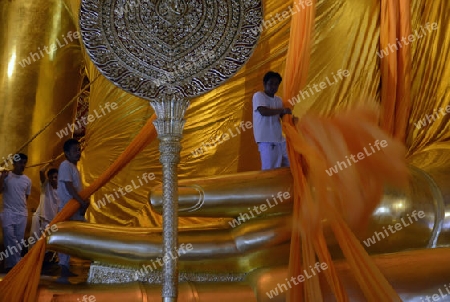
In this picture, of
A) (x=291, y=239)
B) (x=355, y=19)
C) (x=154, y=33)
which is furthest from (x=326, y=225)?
(x=355, y=19)

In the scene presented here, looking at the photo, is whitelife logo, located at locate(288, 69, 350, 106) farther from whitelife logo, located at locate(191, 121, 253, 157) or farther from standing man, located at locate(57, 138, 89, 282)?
standing man, located at locate(57, 138, 89, 282)

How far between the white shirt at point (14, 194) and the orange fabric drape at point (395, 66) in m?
2.28

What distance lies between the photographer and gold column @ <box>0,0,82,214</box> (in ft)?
15.7

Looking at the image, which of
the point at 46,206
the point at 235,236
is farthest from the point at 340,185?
the point at 46,206

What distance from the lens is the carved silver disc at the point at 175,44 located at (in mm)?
1956

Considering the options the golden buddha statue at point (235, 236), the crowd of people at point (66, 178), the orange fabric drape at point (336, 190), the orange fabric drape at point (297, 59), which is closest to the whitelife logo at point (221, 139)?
the crowd of people at point (66, 178)

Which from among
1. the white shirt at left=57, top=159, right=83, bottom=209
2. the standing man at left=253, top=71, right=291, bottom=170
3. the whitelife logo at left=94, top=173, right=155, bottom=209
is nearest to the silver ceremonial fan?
the standing man at left=253, top=71, right=291, bottom=170

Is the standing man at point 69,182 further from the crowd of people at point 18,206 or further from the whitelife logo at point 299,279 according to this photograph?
the whitelife logo at point 299,279

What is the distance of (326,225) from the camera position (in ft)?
9.11

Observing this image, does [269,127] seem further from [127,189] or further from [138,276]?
[127,189]

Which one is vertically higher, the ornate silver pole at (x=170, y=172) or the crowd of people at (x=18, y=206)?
the crowd of people at (x=18, y=206)

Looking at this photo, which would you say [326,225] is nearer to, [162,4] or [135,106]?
[162,4]

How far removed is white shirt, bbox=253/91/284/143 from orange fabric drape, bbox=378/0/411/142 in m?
0.64

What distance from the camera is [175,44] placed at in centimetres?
198
